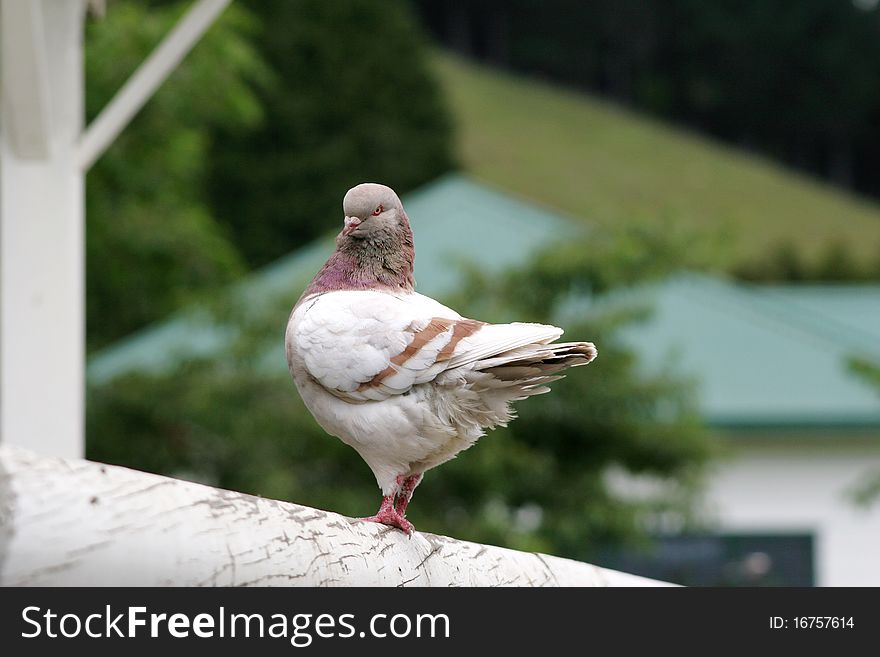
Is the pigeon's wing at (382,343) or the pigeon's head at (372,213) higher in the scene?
the pigeon's head at (372,213)

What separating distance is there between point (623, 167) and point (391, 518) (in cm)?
3468

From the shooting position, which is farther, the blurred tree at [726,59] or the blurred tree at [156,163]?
the blurred tree at [726,59]

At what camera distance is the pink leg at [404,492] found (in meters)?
1.99

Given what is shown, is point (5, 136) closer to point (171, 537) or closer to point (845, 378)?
point (171, 537)

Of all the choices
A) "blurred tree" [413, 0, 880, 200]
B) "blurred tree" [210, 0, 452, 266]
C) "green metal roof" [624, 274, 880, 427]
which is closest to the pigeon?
"green metal roof" [624, 274, 880, 427]

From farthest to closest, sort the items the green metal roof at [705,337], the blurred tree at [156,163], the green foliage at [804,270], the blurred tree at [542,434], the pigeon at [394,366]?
the green foliage at [804,270] → the green metal roof at [705,337] → the blurred tree at [156,163] → the blurred tree at [542,434] → the pigeon at [394,366]

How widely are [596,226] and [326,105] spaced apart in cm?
1491

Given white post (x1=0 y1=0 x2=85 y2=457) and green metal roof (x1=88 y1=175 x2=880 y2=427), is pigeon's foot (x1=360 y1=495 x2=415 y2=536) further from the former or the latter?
green metal roof (x1=88 y1=175 x2=880 y2=427)

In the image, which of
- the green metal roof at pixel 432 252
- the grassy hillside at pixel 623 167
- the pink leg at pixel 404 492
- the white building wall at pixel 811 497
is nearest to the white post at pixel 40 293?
the green metal roof at pixel 432 252

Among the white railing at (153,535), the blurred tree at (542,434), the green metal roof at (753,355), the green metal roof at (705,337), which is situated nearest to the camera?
the white railing at (153,535)

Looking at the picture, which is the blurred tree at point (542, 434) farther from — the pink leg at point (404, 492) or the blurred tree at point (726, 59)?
the blurred tree at point (726, 59)

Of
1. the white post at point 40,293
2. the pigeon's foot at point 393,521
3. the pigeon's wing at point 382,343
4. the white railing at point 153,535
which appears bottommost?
the white railing at point 153,535

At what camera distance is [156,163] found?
33.3 feet

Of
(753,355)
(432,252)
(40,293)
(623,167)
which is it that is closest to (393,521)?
(40,293)
